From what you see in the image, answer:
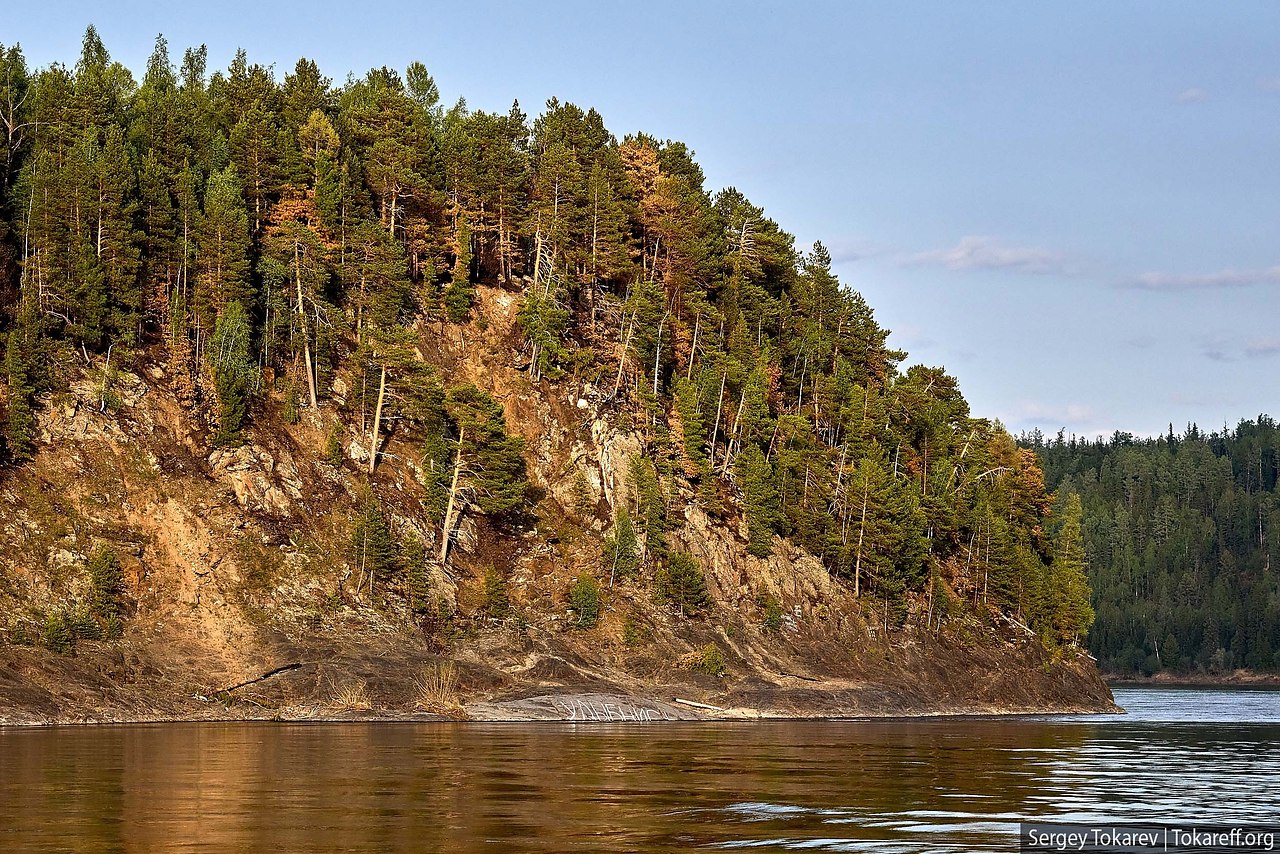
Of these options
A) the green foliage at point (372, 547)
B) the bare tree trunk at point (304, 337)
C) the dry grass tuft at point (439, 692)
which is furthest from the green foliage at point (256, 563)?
the bare tree trunk at point (304, 337)

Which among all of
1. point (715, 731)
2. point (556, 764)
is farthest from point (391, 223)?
point (556, 764)

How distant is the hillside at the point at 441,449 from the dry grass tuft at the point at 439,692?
0.47 m

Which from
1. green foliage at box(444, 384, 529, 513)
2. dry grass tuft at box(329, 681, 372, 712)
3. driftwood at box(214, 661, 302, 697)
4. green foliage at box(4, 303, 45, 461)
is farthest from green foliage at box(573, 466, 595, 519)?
green foliage at box(4, 303, 45, 461)

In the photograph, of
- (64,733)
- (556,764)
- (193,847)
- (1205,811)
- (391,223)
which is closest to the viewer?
(193,847)

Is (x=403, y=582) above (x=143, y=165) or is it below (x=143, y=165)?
below

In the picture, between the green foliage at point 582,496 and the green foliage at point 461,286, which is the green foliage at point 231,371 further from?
the green foliage at point 582,496

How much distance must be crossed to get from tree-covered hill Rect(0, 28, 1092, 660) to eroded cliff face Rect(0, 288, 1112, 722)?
1.61 m

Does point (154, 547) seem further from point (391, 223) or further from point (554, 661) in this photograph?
point (391, 223)

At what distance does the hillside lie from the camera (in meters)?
80.4

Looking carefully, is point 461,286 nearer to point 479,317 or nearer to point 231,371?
point 479,317

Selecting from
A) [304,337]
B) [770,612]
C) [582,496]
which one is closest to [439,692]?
[582,496]

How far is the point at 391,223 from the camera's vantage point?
108000 mm

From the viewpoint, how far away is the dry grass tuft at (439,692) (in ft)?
256

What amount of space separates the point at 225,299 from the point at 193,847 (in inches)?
2979
